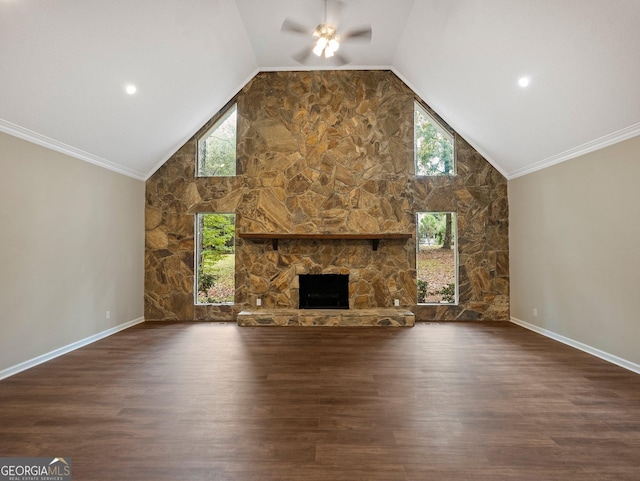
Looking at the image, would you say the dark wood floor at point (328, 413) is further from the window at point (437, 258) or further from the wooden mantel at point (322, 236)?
the wooden mantel at point (322, 236)

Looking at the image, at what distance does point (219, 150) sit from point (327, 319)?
12.4ft

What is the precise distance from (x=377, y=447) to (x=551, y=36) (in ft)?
14.0

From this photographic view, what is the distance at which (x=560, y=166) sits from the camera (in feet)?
16.7

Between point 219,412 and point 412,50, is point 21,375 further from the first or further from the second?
point 412,50

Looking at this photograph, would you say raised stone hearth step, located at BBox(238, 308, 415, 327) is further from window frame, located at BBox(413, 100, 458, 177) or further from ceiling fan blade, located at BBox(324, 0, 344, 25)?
ceiling fan blade, located at BBox(324, 0, 344, 25)

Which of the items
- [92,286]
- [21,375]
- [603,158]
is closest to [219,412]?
[21,375]

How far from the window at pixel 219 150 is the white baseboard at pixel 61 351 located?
3.02 meters

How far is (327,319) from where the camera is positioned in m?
5.95

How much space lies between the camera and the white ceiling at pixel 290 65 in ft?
10.9

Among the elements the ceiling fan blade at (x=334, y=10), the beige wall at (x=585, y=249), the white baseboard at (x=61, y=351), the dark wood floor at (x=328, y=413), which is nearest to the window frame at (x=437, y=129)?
the beige wall at (x=585, y=249)

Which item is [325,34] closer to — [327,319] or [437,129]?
[437,129]

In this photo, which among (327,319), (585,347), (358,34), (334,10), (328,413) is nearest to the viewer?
(328,413)

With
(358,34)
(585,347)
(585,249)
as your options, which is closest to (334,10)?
(358,34)

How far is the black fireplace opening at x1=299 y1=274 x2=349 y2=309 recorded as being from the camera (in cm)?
649
